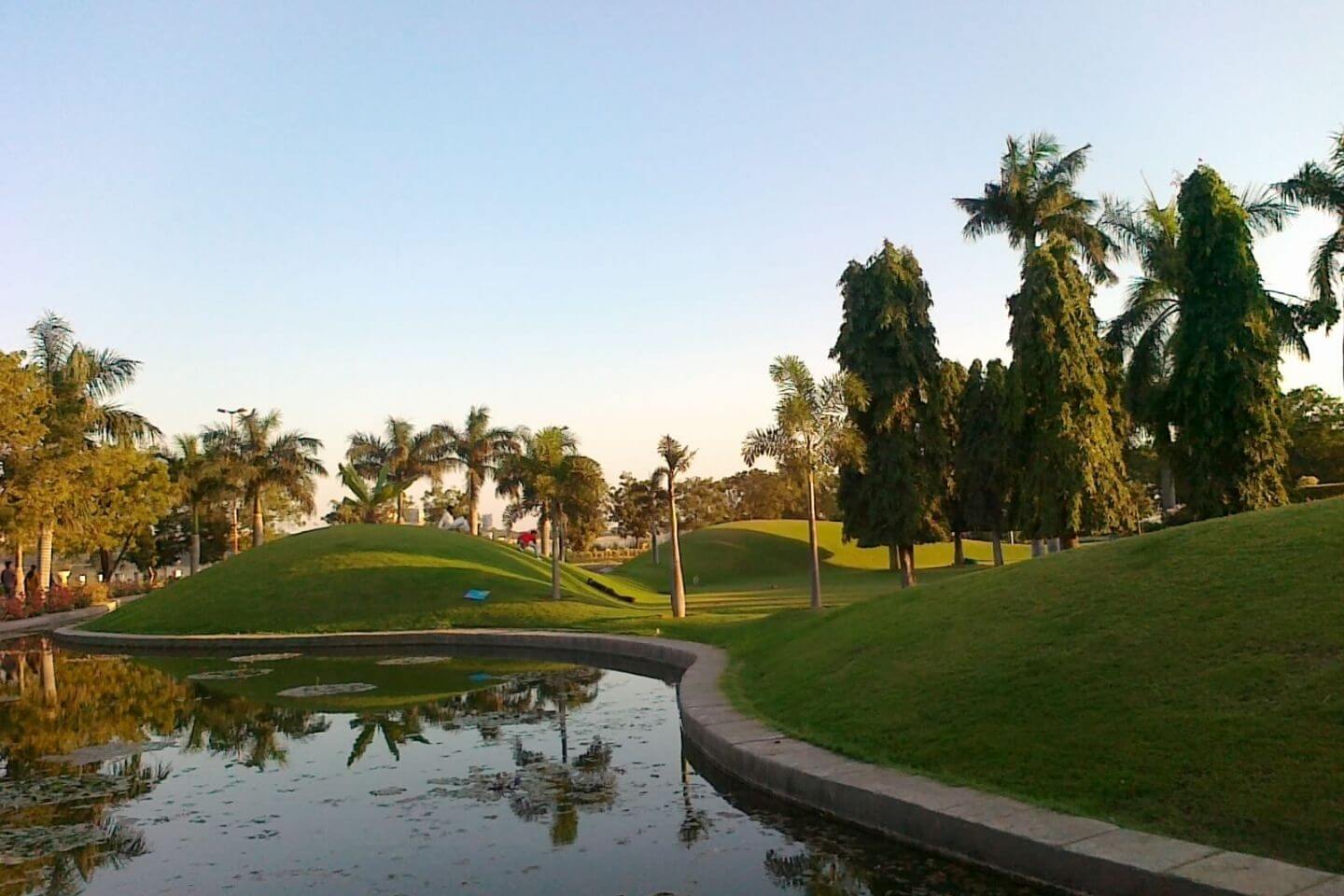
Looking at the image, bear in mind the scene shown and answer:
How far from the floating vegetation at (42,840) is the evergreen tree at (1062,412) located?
27.8m

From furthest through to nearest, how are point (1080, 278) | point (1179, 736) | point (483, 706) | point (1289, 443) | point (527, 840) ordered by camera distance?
point (1080, 278) < point (1289, 443) < point (483, 706) < point (527, 840) < point (1179, 736)

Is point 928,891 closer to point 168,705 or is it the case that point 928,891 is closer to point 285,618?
point 168,705

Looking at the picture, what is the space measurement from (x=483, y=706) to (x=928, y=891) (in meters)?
10.6

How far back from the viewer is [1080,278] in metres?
32.8

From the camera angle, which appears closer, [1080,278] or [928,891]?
[928,891]

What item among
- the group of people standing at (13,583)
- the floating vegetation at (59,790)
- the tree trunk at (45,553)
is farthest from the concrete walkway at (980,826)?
the group of people standing at (13,583)

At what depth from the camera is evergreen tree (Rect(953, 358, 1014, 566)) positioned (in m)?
43.5

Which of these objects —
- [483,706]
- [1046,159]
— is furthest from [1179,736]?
[1046,159]

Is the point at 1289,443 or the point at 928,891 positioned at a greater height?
the point at 1289,443

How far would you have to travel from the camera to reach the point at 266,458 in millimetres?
61062

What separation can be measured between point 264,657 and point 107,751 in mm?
12282

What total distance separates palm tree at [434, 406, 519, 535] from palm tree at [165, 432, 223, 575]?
14.7 meters

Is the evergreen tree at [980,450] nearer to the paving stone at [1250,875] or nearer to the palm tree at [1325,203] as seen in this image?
the palm tree at [1325,203]

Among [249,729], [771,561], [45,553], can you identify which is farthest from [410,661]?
[771,561]
